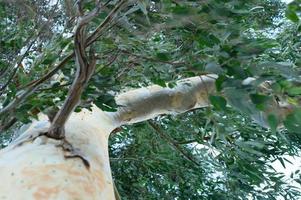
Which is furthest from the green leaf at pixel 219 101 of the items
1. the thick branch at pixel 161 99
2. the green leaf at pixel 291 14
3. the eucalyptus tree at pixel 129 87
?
the thick branch at pixel 161 99

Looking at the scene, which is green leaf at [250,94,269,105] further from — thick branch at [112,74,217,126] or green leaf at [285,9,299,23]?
thick branch at [112,74,217,126]

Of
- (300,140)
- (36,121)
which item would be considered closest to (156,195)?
(300,140)

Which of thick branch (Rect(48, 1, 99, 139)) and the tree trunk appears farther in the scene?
thick branch (Rect(48, 1, 99, 139))

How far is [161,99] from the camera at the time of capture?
155 cm

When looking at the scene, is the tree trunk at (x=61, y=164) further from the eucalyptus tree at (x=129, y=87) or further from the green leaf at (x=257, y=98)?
the green leaf at (x=257, y=98)

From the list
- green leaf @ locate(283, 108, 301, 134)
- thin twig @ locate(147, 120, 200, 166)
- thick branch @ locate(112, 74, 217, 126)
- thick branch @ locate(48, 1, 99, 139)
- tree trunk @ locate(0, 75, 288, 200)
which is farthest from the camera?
thin twig @ locate(147, 120, 200, 166)

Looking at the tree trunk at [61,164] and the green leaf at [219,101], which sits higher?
the green leaf at [219,101]

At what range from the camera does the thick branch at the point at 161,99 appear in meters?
1.52

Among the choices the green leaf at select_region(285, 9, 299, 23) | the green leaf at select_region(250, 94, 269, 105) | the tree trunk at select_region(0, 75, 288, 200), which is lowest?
the tree trunk at select_region(0, 75, 288, 200)

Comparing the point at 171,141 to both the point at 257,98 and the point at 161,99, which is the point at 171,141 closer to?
the point at 161,99

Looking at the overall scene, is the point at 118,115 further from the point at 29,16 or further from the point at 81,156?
the point at 29,16

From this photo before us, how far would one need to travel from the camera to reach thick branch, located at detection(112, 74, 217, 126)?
4.98ft

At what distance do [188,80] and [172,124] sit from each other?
113 cm

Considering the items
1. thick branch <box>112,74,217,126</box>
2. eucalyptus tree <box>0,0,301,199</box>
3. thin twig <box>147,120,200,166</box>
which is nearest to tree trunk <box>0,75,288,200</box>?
eucalyptus tree <box>0,0,301,199</box>
